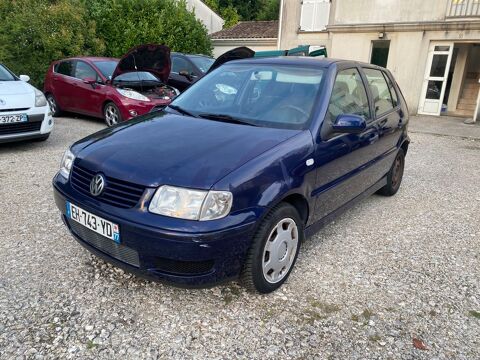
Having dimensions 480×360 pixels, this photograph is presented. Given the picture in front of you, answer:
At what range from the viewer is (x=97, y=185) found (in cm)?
231

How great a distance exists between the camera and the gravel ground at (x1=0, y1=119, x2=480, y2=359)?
212cm

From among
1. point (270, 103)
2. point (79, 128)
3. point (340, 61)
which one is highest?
point (340, 61)

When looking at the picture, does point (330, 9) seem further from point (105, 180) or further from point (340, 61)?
point (105, 180)

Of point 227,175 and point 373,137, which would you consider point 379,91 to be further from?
point 227,175

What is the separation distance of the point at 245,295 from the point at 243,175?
2.97 ft

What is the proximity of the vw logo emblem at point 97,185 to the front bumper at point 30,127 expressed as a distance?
3.90 metres

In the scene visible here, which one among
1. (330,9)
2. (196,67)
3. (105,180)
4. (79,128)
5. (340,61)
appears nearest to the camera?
(105,180)

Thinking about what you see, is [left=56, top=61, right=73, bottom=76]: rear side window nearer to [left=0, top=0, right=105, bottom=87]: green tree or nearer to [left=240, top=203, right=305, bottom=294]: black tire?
[left=0, top=0, right=105, bottom=87]: green tree

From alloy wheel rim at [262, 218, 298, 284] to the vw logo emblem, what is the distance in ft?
3.60

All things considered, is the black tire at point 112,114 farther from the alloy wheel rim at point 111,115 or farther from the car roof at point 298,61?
the car roof at point 298,61

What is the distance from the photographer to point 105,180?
2.28 metres

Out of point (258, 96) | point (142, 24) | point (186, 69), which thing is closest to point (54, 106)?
point (186, 69)

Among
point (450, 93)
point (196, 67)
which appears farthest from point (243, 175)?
point (450, 93)

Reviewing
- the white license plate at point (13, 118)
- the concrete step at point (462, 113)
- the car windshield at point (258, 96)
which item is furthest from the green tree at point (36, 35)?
the concrete step at point (462, 113)
